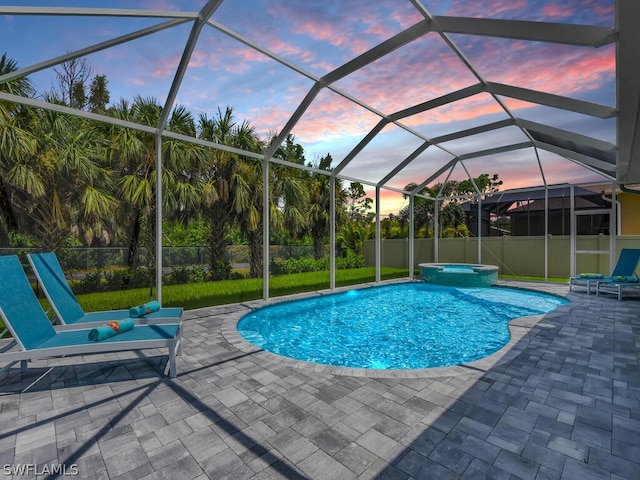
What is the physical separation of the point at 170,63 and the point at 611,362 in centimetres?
937

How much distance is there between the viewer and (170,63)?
6.76 meters

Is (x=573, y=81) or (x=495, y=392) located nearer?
(x=495, y=392)

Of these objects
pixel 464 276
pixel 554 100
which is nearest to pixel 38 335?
pixel 554 100

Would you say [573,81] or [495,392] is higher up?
[573,81]

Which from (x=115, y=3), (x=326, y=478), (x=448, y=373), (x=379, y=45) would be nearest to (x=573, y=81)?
(x=379, y=45)

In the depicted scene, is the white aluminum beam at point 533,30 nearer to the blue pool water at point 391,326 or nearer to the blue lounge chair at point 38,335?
the blue pool water at point 391,326

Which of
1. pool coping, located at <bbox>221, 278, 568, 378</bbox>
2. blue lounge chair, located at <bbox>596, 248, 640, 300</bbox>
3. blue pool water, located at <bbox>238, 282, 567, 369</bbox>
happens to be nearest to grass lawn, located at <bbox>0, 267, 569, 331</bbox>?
blue pool water, located at <bbox>238, 282, 567, 369</bbox>

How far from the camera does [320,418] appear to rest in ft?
10.2

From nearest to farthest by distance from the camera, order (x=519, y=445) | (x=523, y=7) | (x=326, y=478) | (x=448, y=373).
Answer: (x=326, y=478)
(x=519, y=445)
(x=448, y=373)
(x=523, y=7)

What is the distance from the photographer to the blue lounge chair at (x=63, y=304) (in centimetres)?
453

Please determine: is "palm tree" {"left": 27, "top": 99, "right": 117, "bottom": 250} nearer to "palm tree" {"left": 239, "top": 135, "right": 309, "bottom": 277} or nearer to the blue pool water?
"palm tree" {"left": 239, "top": 135, "right": 309, "bottom": 277}

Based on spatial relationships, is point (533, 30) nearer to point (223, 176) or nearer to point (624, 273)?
point (624, 273)

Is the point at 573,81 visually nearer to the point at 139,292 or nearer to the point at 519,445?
the point at 519,445

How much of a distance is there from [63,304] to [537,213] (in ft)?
94.8
